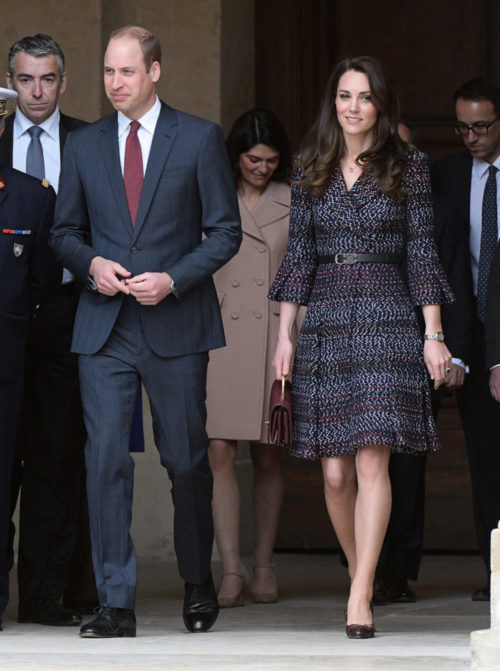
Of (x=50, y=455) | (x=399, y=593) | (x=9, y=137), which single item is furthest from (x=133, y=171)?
(x=399, y=593)

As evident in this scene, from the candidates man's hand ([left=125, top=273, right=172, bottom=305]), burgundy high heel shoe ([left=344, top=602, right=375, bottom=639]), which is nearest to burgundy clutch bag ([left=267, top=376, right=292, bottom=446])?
man's hand ([left=125, top=273, right=172, bottom=305])

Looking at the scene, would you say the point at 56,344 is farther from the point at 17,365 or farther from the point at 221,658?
the point at 221,658

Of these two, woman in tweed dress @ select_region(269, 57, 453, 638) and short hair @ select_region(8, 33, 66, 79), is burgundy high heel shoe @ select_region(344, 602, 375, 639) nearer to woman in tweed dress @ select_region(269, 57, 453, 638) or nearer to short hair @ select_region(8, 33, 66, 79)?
woman in tweed dress @ select_region(269, 57, 453, 638)

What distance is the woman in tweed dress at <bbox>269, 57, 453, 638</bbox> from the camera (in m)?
5.51

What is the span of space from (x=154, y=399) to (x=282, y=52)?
10.9ft

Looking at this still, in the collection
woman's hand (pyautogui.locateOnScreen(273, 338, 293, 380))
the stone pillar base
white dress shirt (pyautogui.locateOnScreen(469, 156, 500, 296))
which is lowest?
the stone pillar base

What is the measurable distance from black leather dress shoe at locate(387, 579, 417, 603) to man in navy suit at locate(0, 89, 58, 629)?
169 centimetres

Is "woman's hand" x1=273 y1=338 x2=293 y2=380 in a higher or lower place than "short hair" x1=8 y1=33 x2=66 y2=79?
lower

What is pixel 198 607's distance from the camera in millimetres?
5625

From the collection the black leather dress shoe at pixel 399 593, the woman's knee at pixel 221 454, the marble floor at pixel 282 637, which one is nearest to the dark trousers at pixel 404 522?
the black leather dress shoe at pixel 399 593

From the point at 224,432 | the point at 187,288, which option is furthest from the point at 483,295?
the point at 187,288

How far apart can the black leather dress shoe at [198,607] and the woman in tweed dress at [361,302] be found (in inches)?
19.3

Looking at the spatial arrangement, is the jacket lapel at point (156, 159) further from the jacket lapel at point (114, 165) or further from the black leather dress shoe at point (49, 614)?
the black leather dress shoe at point (49, 614)

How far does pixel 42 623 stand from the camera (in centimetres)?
598
